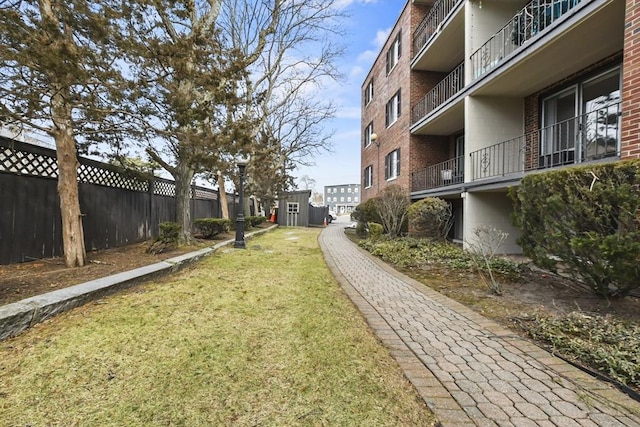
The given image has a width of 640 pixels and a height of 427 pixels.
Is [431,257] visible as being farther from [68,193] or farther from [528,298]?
[68,193]

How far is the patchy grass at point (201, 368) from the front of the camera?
1966 mm

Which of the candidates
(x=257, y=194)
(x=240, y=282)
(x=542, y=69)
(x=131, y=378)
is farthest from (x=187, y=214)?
(x=257, y=194)

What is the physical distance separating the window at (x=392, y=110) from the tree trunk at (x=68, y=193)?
13090mm

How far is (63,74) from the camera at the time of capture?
12.9ft

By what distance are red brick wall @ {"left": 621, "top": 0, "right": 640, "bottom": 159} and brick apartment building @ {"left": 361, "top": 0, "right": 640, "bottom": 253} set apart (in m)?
0.01

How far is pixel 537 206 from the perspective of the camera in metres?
4.60

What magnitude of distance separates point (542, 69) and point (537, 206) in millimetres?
4653

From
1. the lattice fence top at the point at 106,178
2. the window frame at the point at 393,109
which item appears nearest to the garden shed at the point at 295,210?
the window frame at the point at 393,109

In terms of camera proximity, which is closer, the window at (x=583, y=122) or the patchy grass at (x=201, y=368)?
the patchy grass at (x=201, y=368)

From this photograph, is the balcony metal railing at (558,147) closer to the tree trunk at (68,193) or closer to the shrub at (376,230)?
the shrub at (376,230)

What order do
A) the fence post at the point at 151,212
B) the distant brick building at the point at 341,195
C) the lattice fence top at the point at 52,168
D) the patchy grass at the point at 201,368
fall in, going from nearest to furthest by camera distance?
1. the patchy grass at the point at 201,368
2. the lattice fence top at the point at 52,168
3. the fence post at the point at 151,212
4. the distant brick building at the point at 341,195

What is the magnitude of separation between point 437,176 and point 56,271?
38.9 feet

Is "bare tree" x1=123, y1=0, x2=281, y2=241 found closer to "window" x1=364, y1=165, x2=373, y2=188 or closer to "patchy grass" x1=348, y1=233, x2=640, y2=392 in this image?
"patchy grass" x1=348, y1=233, x2=640, y2=392

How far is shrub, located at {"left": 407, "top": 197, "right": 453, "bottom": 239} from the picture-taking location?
30.7 feet
